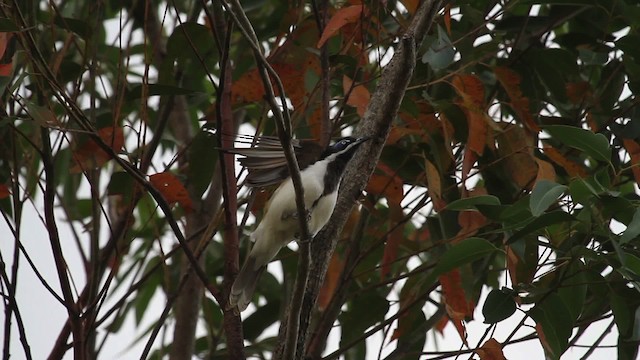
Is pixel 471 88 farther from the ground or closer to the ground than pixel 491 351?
farther from the ground

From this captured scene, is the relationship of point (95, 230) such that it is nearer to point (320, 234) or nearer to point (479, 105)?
point (320, 234)

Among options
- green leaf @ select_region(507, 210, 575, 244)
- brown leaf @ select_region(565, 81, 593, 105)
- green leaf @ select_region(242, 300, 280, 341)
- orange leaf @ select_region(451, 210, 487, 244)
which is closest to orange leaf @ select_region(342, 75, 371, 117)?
orange leaf @ select_region(451, 210, 487, 244)

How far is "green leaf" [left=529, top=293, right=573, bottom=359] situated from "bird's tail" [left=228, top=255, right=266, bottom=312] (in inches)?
31.3

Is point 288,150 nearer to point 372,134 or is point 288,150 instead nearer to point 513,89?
point 372,134

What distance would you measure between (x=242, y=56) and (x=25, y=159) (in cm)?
85

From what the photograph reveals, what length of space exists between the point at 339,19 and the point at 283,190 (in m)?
0.51

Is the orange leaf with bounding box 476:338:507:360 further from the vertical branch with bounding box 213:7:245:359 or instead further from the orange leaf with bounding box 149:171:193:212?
the orange leaf with bounding box 149:171:193:212

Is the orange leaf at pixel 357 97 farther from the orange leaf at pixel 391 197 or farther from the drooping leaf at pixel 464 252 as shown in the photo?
the drooping leaf at pixel 464 252

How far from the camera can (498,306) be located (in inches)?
96.0

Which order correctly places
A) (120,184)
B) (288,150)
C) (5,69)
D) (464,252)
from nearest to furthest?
(288,150) < (464,252) < (5,69) < (120,184)

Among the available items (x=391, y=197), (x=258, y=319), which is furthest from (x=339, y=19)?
(x=258, y=319)

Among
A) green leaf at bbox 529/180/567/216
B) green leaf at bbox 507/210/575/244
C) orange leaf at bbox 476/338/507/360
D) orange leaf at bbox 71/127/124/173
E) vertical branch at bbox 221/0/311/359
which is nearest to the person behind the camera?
vertical branch at bbox 221/0/311/359

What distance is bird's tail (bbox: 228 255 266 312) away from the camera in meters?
2.72

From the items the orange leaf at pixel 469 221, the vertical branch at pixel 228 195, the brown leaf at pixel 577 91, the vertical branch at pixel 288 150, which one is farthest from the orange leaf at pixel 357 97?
the brown leaf at pixel 577 91
